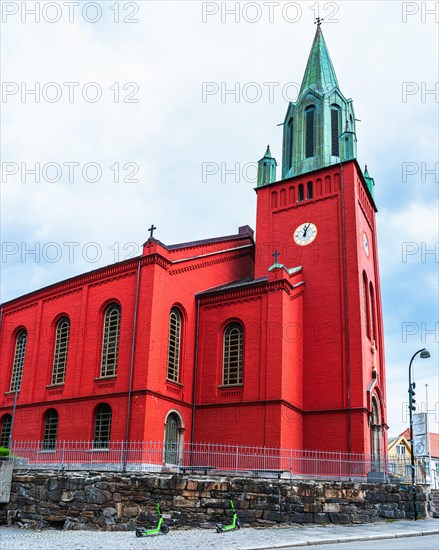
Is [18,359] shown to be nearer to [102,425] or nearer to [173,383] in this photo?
[102,425]

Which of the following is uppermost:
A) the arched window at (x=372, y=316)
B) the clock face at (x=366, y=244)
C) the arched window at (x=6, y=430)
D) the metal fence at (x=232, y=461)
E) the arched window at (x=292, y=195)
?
the arched window at (x=292, y=195)

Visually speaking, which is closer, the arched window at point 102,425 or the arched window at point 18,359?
the arched window at point 102,425

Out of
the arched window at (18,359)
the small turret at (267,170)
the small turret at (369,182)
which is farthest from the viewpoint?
the small turret at (369,182)

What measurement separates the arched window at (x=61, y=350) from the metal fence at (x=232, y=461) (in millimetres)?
5140

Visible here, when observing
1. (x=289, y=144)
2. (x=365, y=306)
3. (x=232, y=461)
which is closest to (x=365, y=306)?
(x=365, y=306)

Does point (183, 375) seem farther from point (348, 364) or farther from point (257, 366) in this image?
point (348, 364)

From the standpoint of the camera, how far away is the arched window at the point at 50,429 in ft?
97.6

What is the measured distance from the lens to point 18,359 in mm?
34500

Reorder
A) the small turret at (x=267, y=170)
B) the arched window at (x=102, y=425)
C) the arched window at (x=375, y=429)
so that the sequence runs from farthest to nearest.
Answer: the small turret at (x=267, y=170)
the arched window at (x=375, y=429)
the arched window at (x=102, y=425)

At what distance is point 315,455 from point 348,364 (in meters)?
4.52

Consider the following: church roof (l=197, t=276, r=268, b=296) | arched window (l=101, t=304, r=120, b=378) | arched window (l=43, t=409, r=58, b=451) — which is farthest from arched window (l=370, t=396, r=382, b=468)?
arched window (l=43, t=409, r=58, b=451)

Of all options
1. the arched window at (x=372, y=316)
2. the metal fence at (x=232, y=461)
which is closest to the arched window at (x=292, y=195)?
the arched window at (x=372, y=316)

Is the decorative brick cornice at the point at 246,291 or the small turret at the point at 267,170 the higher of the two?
the small turret at the point at 267,170

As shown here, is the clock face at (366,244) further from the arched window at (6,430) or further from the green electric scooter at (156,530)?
the arched window at (6,430)
